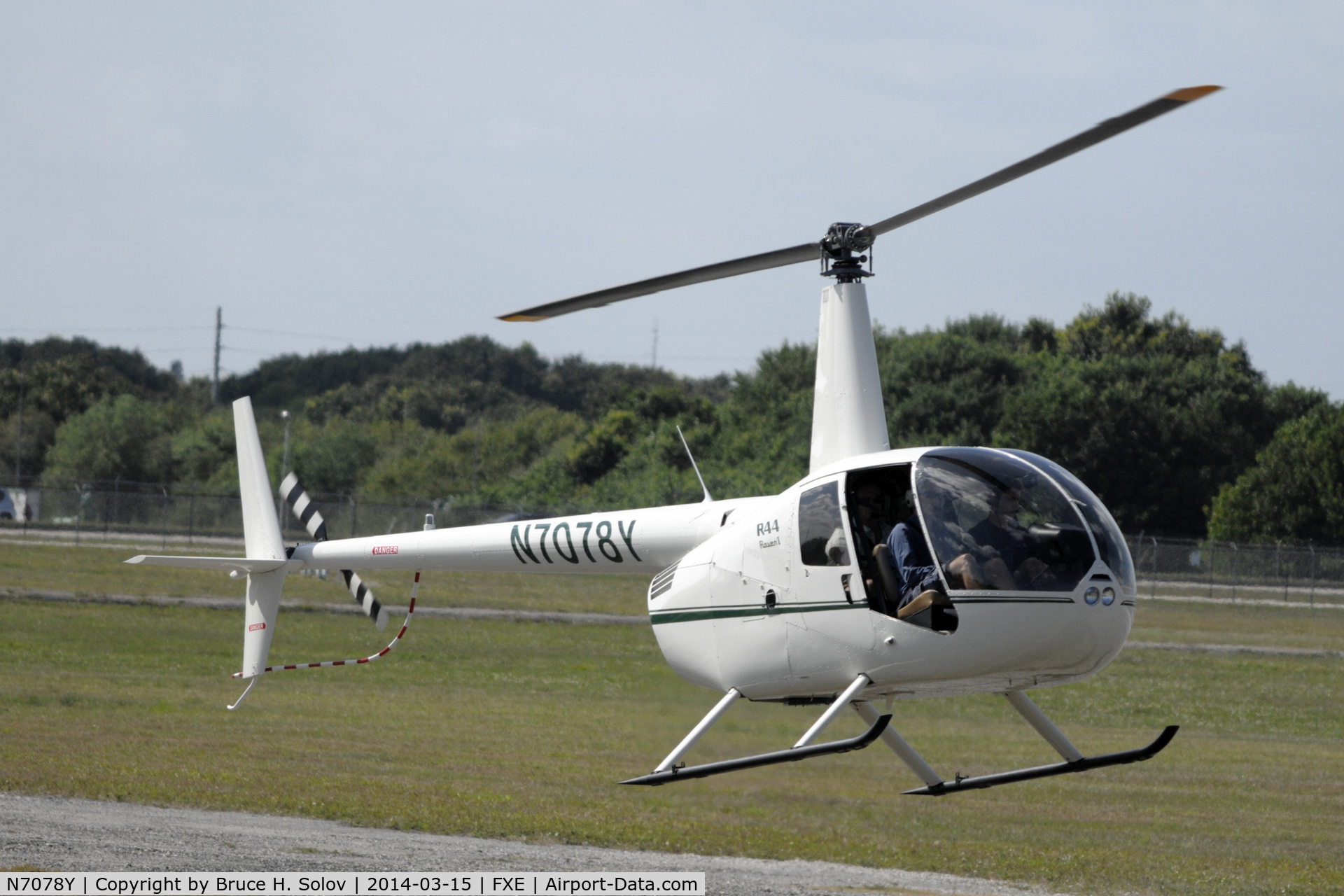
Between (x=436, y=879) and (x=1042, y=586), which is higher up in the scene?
(x=1042, y=586)

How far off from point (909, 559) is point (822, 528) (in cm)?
81

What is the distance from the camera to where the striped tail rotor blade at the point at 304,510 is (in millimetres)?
15578

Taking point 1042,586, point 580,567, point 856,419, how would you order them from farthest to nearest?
point 580,567
point 856,419
point 1042,586

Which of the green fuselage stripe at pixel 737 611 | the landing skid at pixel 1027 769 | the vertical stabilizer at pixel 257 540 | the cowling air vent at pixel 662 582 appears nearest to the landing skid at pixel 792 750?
the landing skid at pixel 1027 769

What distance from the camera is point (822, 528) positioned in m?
10.4

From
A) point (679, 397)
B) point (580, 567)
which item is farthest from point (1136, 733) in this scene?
point (679, 397)

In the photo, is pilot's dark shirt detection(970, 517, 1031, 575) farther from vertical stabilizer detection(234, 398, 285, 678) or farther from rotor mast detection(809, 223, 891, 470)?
vertical stabilizer detection(234, 398, 285, 678)

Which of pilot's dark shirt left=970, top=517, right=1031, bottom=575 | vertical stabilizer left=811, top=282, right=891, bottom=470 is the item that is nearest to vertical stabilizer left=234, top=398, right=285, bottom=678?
vertical stabilizer left=811, top=282, right=891, bottom=470

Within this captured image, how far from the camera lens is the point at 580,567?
13062 mm

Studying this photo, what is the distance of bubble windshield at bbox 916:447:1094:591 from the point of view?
9.44 metres

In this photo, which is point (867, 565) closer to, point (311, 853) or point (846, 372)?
point (846, 372)

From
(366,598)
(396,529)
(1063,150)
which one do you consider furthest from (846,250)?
(396,529)

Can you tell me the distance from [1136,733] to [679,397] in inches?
2683

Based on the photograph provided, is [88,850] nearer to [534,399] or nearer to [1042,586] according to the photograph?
[1042,586]
